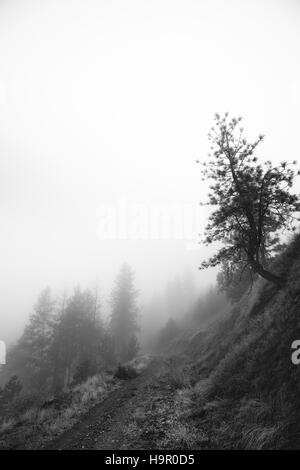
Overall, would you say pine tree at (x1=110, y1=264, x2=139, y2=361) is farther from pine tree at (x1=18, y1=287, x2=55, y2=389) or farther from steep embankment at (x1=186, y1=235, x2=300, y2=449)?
steep embankment at (x1=186, y1=235, x2=300, y2=449)

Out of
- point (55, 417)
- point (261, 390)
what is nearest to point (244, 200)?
point (261, 390)

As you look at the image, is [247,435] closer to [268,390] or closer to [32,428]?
[268,390]

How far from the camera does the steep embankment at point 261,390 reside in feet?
17.2

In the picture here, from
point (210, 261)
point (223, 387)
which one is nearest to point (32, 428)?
point (223, 387)

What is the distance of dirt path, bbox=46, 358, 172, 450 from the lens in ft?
22.2

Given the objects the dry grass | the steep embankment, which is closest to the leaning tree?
the steep embankment

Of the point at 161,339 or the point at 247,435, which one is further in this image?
the point at 161,339

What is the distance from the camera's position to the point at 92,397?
11523mm

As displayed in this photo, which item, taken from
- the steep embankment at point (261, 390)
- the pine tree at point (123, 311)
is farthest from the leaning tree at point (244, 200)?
the pine tree at point (123, 311)

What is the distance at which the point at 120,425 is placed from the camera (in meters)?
7.98

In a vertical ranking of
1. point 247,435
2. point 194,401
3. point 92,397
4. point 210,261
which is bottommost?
point 92,397

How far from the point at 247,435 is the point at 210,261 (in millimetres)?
6713
